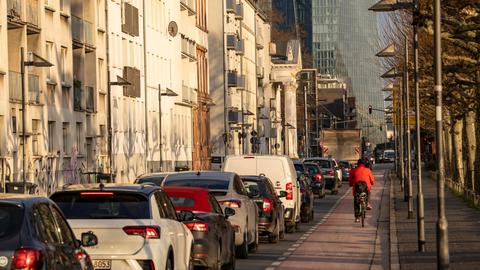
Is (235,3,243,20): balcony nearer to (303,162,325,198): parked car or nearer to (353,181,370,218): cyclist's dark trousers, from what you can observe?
(303,162,325,198): parked car

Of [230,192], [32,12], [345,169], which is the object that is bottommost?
[230,192]

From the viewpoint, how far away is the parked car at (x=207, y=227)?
73.8ft

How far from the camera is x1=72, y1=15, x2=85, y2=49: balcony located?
61281 millimetres

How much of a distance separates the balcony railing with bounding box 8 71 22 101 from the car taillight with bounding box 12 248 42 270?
3838 cm

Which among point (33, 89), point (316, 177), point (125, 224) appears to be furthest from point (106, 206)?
point (316, 177)

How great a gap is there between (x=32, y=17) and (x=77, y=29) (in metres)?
8.68

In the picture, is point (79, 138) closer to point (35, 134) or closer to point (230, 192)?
point (35, 134)

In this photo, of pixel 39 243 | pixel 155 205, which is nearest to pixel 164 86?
pixel 155 205

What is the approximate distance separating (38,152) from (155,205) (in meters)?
35.7

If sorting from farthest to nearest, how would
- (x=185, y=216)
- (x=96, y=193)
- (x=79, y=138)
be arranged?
1. (x=79, y=138)
2. (x=185, y=216)
3. (x=96, y=193)

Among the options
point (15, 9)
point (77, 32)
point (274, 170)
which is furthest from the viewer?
point (77, 32)

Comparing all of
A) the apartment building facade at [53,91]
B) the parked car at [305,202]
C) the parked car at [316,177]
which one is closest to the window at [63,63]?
the apartment building facade at [53,91]

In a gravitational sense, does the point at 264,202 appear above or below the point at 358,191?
below

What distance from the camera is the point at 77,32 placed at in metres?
61.8
